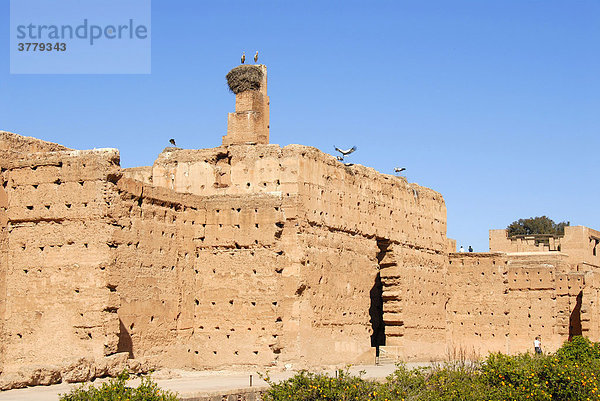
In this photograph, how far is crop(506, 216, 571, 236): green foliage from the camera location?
6738 cm

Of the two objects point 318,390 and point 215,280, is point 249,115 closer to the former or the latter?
point 215,280

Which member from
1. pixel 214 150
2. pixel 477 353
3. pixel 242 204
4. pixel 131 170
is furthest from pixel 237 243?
pixel 477 353

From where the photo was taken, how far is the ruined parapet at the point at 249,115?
2555 cm

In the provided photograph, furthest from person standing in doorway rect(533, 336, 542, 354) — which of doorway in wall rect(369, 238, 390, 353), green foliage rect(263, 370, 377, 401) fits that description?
green foliage rect(263, 370, 377, 401)

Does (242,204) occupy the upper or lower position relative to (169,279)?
upper

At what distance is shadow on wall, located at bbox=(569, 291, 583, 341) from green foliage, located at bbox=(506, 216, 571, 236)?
37.1 meters

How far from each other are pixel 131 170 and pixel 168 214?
3.59 m

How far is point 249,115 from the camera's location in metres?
25.6

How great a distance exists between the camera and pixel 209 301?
22.6 metres

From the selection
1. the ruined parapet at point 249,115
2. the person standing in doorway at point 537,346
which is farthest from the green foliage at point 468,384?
the ruined parapet at point 249,115

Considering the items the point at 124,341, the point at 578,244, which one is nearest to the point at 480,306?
the point at 578,244

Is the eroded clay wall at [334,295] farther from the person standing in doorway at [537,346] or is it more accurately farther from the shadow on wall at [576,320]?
the shadow on wall at [576,320]

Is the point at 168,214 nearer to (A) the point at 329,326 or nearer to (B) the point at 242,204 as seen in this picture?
(B) the point at 242,204

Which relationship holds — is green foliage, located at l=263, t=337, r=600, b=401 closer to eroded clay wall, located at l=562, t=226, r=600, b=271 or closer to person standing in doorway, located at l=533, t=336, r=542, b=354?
person standing in doorway, located at l=533, t=336, r=542, b=354
